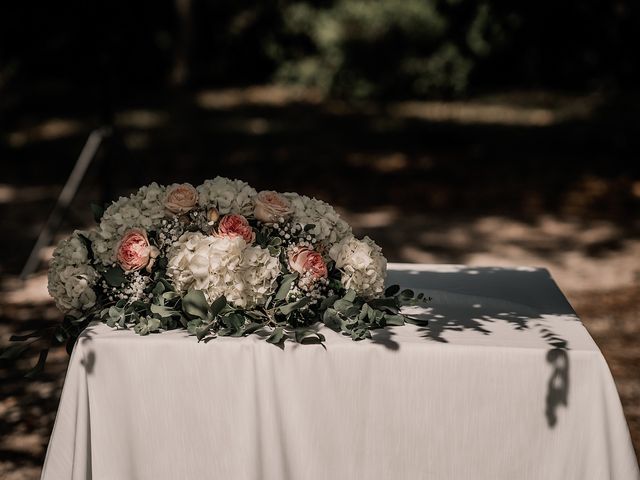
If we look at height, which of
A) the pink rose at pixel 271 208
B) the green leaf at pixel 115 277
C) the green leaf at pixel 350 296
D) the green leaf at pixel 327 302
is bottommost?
the green leaf at pixel 327 302

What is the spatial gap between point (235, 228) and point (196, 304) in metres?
0.35

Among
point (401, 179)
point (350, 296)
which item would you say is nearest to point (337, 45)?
point (401, 179)

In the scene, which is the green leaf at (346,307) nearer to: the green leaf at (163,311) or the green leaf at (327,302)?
the green leaf at (327,302)

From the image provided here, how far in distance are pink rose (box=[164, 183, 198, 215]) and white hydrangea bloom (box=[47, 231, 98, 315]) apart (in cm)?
39

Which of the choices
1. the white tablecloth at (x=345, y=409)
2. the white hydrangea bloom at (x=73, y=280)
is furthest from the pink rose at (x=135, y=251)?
the white tablecloth at (x=345, y=409)

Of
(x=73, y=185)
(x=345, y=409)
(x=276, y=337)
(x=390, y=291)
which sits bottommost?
(x=345, y=409)

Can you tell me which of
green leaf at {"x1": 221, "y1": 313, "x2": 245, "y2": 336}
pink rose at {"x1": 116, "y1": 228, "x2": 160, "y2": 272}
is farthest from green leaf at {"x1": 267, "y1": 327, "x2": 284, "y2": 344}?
pink rose at {"x1": 116, "y1": 228, "x2": 160, "y2": 272}

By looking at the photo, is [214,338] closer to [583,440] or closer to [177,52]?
[583,440]

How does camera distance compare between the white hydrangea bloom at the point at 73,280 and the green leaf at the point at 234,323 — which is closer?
the green leaf at the point at 234,323

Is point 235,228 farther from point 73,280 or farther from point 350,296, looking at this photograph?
point 73,280

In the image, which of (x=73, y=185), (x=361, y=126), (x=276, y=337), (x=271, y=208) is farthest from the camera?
(x=361, y=126)

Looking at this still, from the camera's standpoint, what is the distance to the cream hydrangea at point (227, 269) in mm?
3268

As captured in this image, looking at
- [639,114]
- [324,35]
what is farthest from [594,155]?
[324,35]

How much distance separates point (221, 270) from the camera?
129 inches
